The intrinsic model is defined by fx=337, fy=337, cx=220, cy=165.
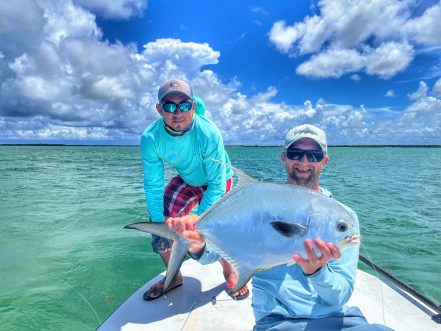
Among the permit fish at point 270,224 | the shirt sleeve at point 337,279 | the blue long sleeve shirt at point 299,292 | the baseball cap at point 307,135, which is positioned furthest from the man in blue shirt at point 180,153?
the shirt sleeve at point 337,279

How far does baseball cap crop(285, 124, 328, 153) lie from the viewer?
229cm

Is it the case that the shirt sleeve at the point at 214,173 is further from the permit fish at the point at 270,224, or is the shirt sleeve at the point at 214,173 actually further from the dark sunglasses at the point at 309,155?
the permit fish at the point at 270,224

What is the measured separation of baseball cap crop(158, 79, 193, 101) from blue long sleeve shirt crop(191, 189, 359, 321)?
1.67 metres

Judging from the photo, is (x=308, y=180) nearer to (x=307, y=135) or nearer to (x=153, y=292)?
(x=307, y=135)

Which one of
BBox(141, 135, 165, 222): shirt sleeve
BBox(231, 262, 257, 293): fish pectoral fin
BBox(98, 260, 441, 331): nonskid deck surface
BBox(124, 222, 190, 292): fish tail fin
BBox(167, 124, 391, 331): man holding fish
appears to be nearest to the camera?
BBox(231, 262, 257, 293): fish pectoral fin

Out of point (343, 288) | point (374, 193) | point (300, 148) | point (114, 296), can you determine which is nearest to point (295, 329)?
point (343, 288)

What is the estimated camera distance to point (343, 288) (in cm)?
185

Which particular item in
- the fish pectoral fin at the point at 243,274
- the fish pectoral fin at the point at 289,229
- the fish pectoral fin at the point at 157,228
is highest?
the fish pectoral fin at the point at 289,229

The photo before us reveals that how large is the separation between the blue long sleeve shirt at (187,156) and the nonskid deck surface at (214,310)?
2.54 feet

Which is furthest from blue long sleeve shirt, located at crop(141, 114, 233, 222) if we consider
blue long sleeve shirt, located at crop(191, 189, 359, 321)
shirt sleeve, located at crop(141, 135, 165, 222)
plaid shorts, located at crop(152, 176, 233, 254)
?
blue long sleeve shirt, located at crop(191, 189, 359, 321)

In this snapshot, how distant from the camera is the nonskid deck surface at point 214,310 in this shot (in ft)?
8.94

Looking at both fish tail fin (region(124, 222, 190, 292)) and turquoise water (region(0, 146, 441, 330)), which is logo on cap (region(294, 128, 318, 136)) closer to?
fish tail fin (region(124, 222, 190, 292))

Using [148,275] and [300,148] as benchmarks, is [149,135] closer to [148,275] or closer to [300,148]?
[300,148]

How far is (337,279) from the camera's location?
1.83 m
